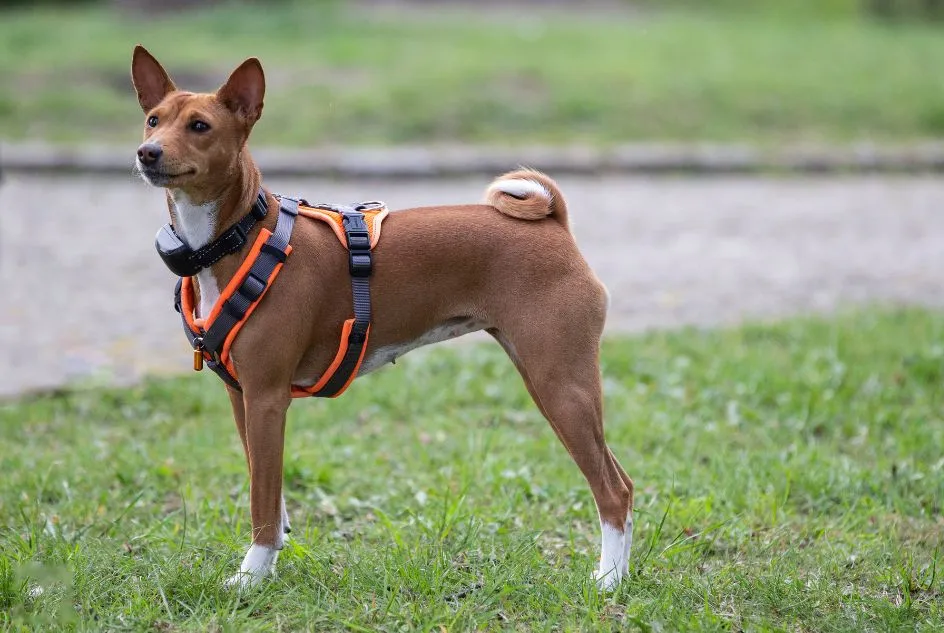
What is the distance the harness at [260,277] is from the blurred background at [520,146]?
9.06 ft

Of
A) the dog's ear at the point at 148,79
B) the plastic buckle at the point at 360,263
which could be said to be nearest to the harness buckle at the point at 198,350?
the plastic buckle at the point at 360,263

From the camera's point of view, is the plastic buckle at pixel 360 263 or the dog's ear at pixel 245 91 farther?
the plastic buckle at pixel 360 263

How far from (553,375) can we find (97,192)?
754 cm

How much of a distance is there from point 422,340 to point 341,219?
49cm

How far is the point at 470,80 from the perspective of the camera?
492 inches

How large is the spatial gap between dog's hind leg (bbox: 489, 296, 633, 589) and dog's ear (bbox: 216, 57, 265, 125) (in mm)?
1086

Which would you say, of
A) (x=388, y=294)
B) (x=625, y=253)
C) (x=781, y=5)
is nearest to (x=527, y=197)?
(x=388, y=294)

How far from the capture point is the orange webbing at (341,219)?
12.2 ft

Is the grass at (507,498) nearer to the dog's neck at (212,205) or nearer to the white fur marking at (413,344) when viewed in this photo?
the white fur marking at (413,344)

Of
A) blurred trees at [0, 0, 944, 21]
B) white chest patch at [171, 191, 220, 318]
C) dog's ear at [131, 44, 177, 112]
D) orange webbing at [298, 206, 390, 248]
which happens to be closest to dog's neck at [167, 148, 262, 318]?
white chest patch at [171, 191, 220, 318]

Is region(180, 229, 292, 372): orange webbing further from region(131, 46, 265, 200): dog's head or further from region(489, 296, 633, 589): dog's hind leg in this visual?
region(489, 296, 633, 589): dog's hind leg

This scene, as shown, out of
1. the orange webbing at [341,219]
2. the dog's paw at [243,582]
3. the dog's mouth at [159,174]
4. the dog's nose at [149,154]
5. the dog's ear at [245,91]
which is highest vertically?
the dog's ear at [245,91]

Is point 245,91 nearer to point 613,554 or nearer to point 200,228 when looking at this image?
point 200,228

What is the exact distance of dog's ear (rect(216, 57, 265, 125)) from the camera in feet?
11.5
